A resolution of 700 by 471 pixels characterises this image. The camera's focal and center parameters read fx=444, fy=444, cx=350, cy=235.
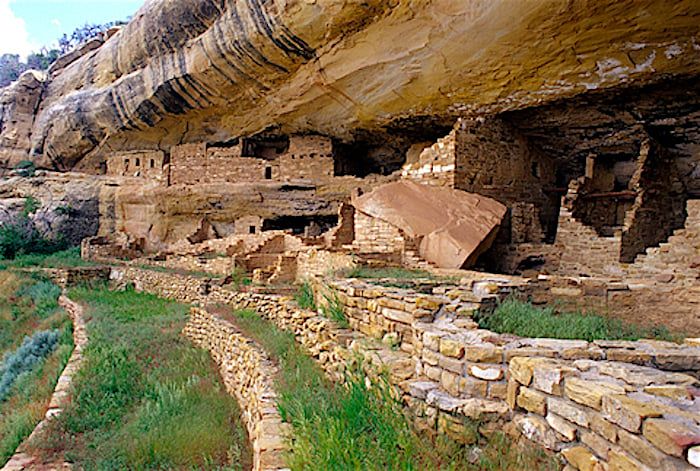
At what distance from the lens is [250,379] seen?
449 centimetres

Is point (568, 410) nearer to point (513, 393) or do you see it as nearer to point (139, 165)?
point (513, 393)

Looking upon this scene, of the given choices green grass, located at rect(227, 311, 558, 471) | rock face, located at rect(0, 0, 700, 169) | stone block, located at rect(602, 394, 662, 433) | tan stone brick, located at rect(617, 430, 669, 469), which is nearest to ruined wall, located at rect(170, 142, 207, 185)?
rock face, located at rect(0, 0, 700, 169)

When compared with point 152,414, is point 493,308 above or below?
above

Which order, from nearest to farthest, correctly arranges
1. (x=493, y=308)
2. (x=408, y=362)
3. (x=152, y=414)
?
(x=408, y=362)
(x=493, y=308)
(x=152, y=414)

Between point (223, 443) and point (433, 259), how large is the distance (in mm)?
4391

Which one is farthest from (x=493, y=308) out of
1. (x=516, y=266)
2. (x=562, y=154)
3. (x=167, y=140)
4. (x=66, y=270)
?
(x=167, y=140)

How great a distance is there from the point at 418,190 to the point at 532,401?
6.93m

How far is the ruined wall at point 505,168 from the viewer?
915 cm

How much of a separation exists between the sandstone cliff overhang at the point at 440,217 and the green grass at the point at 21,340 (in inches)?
217

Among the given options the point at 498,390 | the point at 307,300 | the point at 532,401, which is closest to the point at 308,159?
the point at 307,300

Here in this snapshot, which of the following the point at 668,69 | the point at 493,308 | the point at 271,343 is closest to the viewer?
the point at 493,308

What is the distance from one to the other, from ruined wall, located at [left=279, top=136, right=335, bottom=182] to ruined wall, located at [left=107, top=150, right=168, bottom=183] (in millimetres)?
4366

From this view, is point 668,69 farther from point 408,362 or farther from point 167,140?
point 167,140

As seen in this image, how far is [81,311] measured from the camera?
8.89 meters
